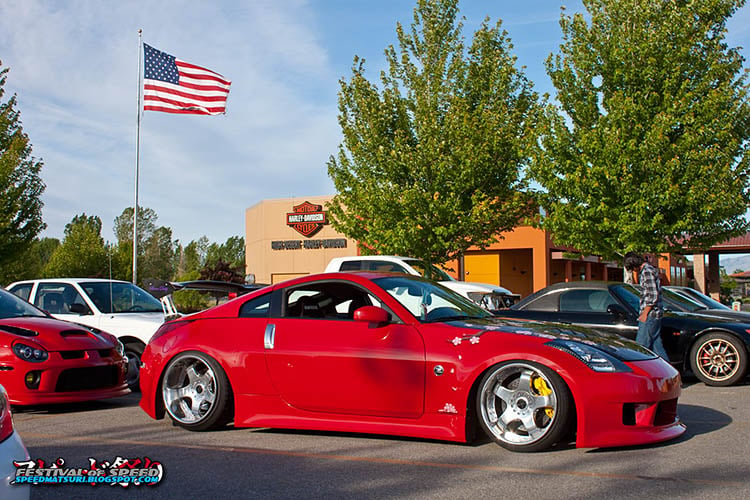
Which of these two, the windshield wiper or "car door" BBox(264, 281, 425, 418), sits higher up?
the windshield wiper

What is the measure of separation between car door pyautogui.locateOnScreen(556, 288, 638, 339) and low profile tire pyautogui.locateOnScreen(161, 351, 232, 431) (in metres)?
5.47

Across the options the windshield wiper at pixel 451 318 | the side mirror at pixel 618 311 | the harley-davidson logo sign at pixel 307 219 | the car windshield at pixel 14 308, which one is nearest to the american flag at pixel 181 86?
the car windshield at pixel 14 308

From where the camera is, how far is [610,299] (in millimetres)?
9852

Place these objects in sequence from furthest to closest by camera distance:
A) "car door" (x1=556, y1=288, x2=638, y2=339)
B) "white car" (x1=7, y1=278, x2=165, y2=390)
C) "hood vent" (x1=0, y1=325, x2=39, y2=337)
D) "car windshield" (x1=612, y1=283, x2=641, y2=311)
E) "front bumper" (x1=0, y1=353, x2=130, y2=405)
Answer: "car windshield" (x1=612, y1=283, x2=641, y2=311) < "car door" (x1=556, y1=288, x2=638, y2=339) < "white car" (x1=7, y1=278, x2=165, y2=390) < "hood vent" (x1=0, y1=325, x2=39, y2=337) < "front bumper" (x1=0, y1=353, x2=130, y2=405)

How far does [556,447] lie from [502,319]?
3.90ft

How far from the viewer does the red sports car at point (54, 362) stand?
6875 millimetres

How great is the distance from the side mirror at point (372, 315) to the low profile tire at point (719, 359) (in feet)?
19.0

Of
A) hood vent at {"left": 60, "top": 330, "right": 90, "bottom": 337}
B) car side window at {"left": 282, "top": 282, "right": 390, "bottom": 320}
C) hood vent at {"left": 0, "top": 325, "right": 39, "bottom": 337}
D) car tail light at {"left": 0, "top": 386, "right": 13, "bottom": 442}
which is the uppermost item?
car side window at {"left": 282, "top": 282, "right": 390, "bottom": 320}

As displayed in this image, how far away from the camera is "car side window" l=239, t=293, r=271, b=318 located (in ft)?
19.9

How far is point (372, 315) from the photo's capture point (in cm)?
534

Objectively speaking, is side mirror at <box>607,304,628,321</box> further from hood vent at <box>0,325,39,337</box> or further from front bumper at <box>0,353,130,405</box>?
hood vent at <box>0,325,39,337</box>

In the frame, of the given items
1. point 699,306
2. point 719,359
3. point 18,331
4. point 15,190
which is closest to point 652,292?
point 719,359

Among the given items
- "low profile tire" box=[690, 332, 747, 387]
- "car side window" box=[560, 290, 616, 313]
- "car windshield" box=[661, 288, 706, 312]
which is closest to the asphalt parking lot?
"low profile tire" box=[690, 332, 747, 387]

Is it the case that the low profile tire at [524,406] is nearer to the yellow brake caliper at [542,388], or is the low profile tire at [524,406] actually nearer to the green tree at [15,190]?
the yellow brake caliper at [542,388]
